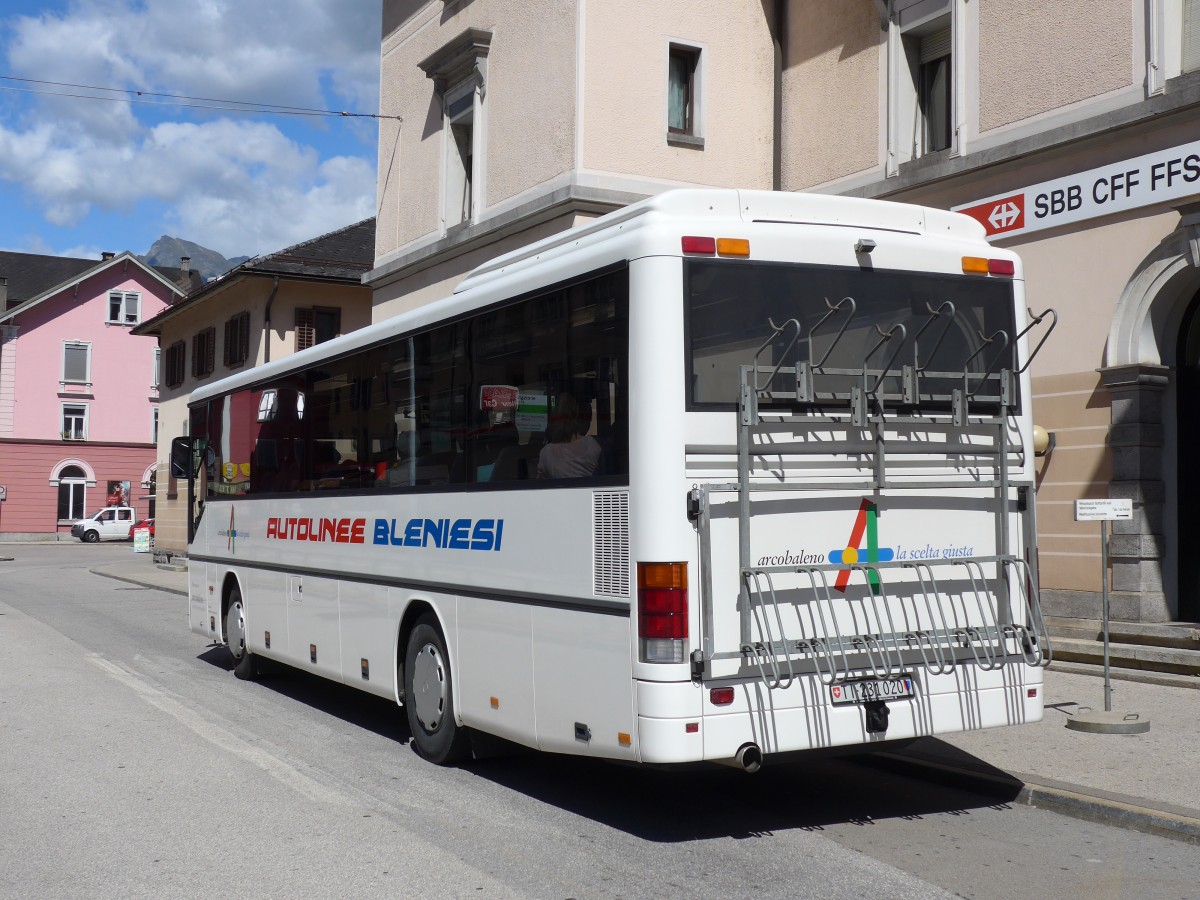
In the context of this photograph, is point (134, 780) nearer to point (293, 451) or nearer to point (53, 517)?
point (293, 451)

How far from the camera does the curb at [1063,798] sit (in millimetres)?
6758

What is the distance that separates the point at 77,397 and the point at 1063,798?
2509 inches

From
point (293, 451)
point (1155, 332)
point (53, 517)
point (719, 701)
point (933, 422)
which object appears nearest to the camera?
point (719, 701)

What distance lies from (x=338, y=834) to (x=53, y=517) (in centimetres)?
6099

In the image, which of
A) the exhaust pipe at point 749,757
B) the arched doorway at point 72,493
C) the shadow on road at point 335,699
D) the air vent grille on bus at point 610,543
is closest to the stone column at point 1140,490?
the shadow on road at point 335,699

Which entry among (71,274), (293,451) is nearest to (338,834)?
(293,451)

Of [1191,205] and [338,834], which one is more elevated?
[1191,205]

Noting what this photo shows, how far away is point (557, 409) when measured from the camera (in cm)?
717

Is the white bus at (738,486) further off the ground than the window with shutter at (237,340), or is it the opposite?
the window with shutter at (237,340)

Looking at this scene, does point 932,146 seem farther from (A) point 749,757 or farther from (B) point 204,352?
(B) point 204,352

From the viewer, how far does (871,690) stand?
22.0ft

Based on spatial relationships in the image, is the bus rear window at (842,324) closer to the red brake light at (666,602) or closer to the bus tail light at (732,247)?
the bus tail light at (732,247)

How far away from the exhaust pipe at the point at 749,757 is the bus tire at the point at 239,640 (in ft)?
24.7

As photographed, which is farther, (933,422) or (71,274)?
(71,274)
